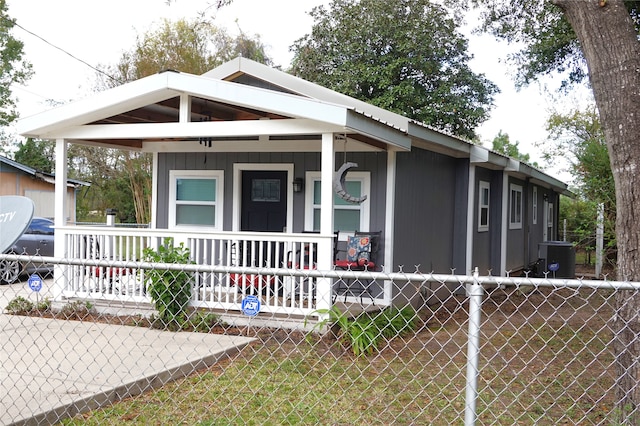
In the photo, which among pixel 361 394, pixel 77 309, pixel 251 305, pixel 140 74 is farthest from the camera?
pixel 140 74

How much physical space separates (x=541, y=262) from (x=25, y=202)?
13317 millimetres

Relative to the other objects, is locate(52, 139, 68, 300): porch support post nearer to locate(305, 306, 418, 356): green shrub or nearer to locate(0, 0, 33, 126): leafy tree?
locate(305, 306, 418, 356): green shrub

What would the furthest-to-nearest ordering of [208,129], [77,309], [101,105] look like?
[77,309] → [101,105] → [208,129]

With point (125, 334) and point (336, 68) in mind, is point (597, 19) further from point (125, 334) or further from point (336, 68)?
point (336, 68)

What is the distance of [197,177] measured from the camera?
10.8 metres

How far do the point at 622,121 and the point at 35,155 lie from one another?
1191 inches

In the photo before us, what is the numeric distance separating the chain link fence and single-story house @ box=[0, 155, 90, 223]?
554 inches

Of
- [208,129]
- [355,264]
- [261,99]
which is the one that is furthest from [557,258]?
[208,129]

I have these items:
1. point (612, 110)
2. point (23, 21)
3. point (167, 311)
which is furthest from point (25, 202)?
point (23, 21)

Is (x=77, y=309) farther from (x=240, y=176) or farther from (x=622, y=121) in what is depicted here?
(x=622, y=121)

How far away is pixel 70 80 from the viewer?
26.8 meters

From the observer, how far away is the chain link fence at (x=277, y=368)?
4.48 meters

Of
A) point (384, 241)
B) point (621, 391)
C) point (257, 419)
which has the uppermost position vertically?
point (384, 241)

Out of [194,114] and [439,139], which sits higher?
[194,114]
